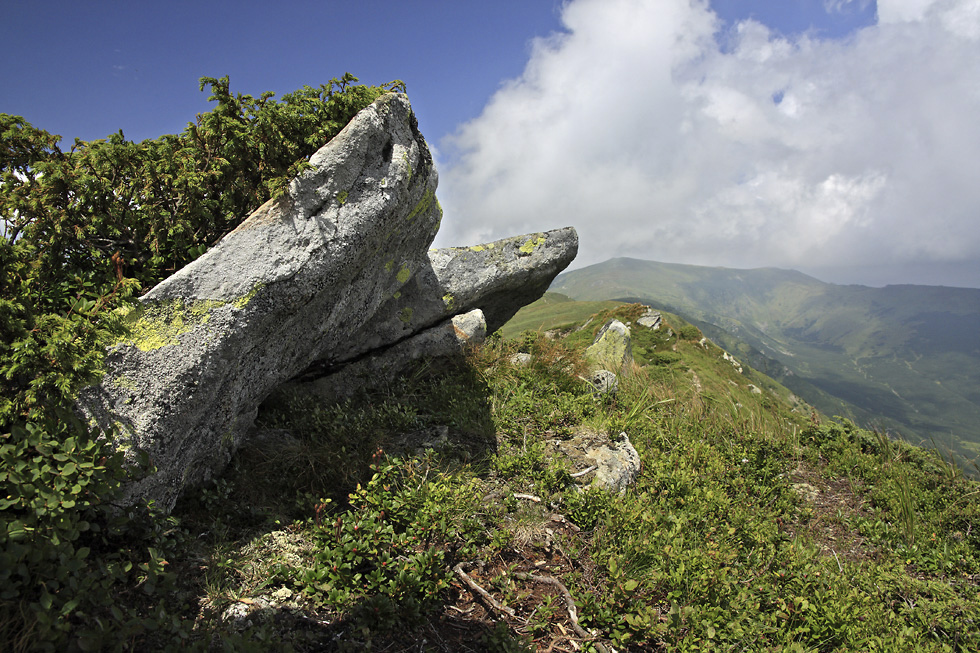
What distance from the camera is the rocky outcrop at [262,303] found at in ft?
14.5

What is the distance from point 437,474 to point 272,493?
2.03 meters

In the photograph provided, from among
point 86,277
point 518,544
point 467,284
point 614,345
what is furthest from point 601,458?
point 614,345

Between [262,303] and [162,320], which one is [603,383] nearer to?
[262,303]

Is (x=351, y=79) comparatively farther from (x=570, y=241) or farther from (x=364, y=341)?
(x=570, y=241)

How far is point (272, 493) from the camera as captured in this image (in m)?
5.63

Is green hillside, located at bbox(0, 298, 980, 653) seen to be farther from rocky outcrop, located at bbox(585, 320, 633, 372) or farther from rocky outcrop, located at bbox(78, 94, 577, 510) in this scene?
rocky outcrop, located at bbox(585, 320, 633, 372)

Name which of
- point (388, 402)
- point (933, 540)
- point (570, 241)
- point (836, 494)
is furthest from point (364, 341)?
point (933, 540)

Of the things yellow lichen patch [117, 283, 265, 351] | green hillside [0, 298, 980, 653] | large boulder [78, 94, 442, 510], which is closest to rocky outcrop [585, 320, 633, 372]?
green hillside [0, 298, 980, 653]

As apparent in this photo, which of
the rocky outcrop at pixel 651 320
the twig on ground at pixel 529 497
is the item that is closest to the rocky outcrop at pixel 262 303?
the twig on ground at pixel 529 497

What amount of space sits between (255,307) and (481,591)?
3.84 m

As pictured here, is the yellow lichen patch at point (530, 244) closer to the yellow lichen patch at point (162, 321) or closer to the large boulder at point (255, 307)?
the large boulder at point (255, 307)

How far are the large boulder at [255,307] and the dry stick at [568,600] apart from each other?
3822mm

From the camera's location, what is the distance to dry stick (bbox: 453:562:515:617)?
4.51 meters

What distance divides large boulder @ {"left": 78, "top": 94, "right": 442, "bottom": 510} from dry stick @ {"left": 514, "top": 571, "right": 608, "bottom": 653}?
3.82 meters
